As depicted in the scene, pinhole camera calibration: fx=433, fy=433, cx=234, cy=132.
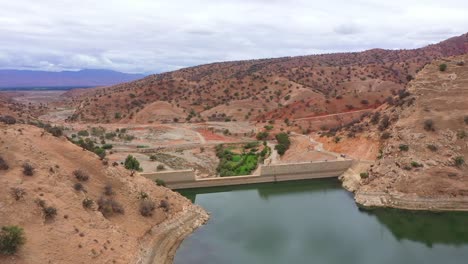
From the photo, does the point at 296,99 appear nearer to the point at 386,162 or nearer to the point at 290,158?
the point at 290,158

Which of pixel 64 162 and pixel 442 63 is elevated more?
pixel 442 63

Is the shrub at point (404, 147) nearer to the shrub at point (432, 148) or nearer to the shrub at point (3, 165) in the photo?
the shrub at point (432, 148)

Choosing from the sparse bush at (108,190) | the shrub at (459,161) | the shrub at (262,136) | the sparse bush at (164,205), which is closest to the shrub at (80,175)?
the sparse bush at (108,190)

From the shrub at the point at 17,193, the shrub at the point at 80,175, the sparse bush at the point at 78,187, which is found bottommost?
the sparse bush at the point at 78,187

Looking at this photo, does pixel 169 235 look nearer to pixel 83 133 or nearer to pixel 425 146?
pixel 425 146

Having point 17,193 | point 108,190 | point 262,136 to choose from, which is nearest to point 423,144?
point 262,136

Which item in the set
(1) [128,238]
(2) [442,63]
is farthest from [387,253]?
(2) [442,63]
